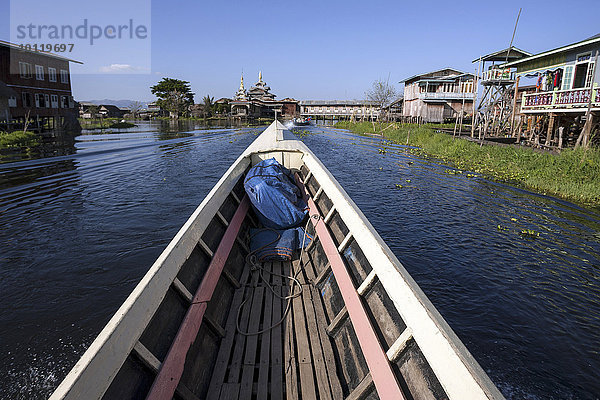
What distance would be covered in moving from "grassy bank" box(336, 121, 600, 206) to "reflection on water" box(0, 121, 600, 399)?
104 cm

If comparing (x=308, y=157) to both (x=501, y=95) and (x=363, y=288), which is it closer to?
(x=363, y=288)

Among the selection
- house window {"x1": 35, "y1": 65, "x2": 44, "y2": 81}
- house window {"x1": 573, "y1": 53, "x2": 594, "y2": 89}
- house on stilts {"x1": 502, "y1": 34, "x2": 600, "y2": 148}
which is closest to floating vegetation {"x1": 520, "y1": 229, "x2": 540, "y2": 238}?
house on stilts {"x1": 502, "y1": 34, "x2": 600, "y2": 148}

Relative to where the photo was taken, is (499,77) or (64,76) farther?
(64,76)

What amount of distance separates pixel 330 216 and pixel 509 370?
3.22m

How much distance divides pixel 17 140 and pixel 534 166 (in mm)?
31584

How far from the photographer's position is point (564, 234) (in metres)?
8.74

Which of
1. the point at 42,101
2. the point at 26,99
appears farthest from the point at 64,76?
the point at 26,99

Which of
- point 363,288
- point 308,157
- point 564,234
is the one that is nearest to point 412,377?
point 363,288

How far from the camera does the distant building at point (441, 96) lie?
4203 cm

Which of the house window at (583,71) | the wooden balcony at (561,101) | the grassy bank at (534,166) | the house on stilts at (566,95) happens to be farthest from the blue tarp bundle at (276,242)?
the house window at (583,71)

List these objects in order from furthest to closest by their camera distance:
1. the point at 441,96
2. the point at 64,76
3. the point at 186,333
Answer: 1. the point at 441,96
2. the point at 64,76
3. the point at 186,333

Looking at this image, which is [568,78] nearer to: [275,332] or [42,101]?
[275,332]

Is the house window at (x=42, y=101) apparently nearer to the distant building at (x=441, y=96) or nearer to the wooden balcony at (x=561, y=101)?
the wooden balcony at (x=561, y=101)

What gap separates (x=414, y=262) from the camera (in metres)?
7.39
